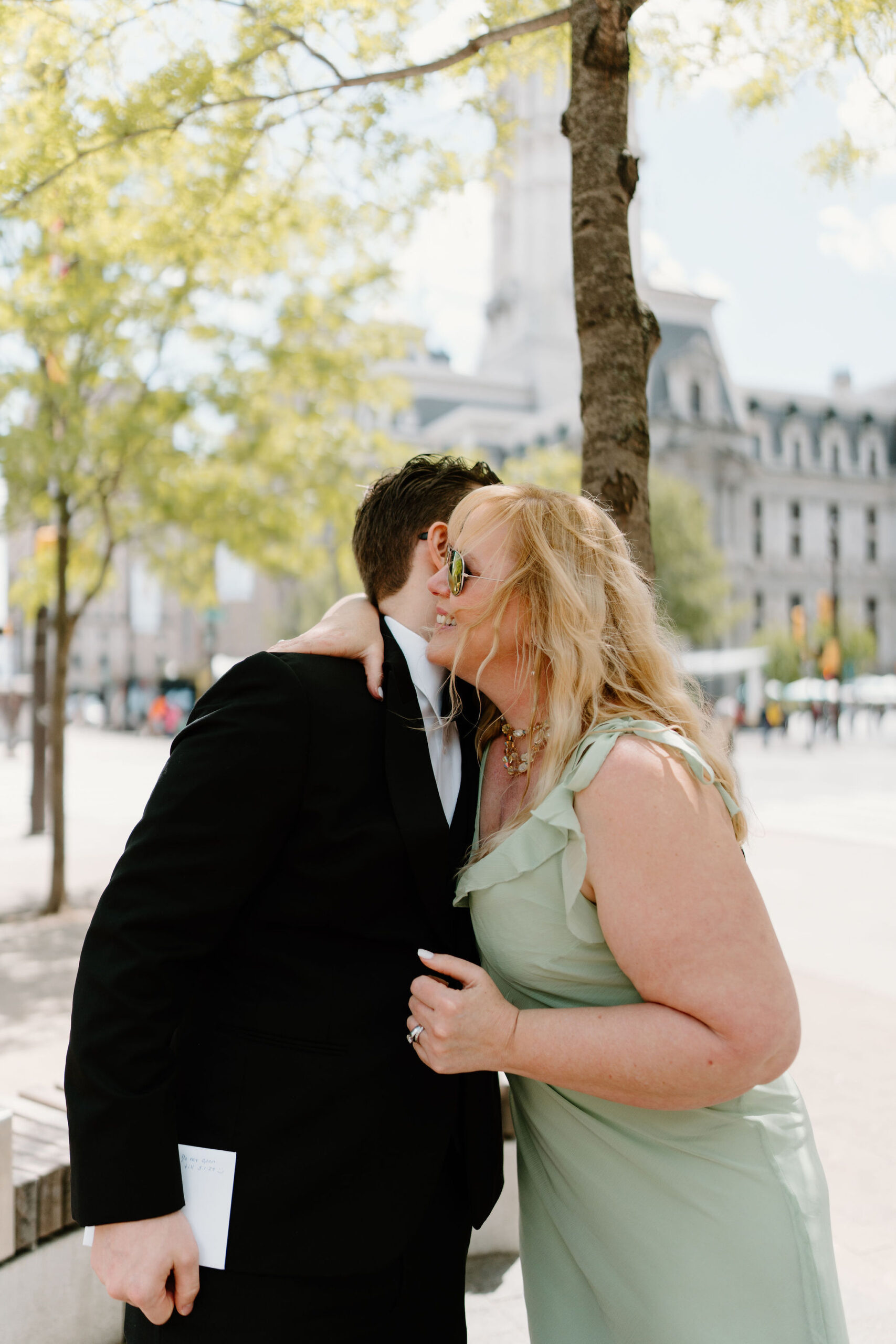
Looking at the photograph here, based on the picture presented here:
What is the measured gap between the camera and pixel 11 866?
438 inches

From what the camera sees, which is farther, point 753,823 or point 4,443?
point 4,443

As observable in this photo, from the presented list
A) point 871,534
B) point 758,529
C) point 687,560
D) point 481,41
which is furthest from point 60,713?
point 871,534

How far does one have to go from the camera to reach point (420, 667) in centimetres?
193

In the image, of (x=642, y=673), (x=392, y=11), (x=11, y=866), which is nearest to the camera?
(x=642, y=673)

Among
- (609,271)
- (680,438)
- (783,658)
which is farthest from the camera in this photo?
(680,438)

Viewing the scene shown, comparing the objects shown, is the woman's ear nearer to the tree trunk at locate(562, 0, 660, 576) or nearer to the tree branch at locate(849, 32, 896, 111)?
the tree trunk at locate(562, 0, 660, 576)

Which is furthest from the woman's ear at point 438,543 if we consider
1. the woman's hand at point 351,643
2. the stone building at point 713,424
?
the stone building at point 713,424

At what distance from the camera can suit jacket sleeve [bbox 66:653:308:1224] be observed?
1.52 meters

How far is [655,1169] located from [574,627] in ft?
2.82

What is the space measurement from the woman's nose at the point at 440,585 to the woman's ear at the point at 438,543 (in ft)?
0.16

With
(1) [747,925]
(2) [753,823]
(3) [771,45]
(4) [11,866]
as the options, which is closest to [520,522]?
(1) [747,925]

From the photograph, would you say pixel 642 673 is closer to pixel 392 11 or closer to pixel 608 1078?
pixel 608 1078

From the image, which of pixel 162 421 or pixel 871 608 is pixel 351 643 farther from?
pixel 871 608

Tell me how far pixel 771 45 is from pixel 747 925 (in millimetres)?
3780
